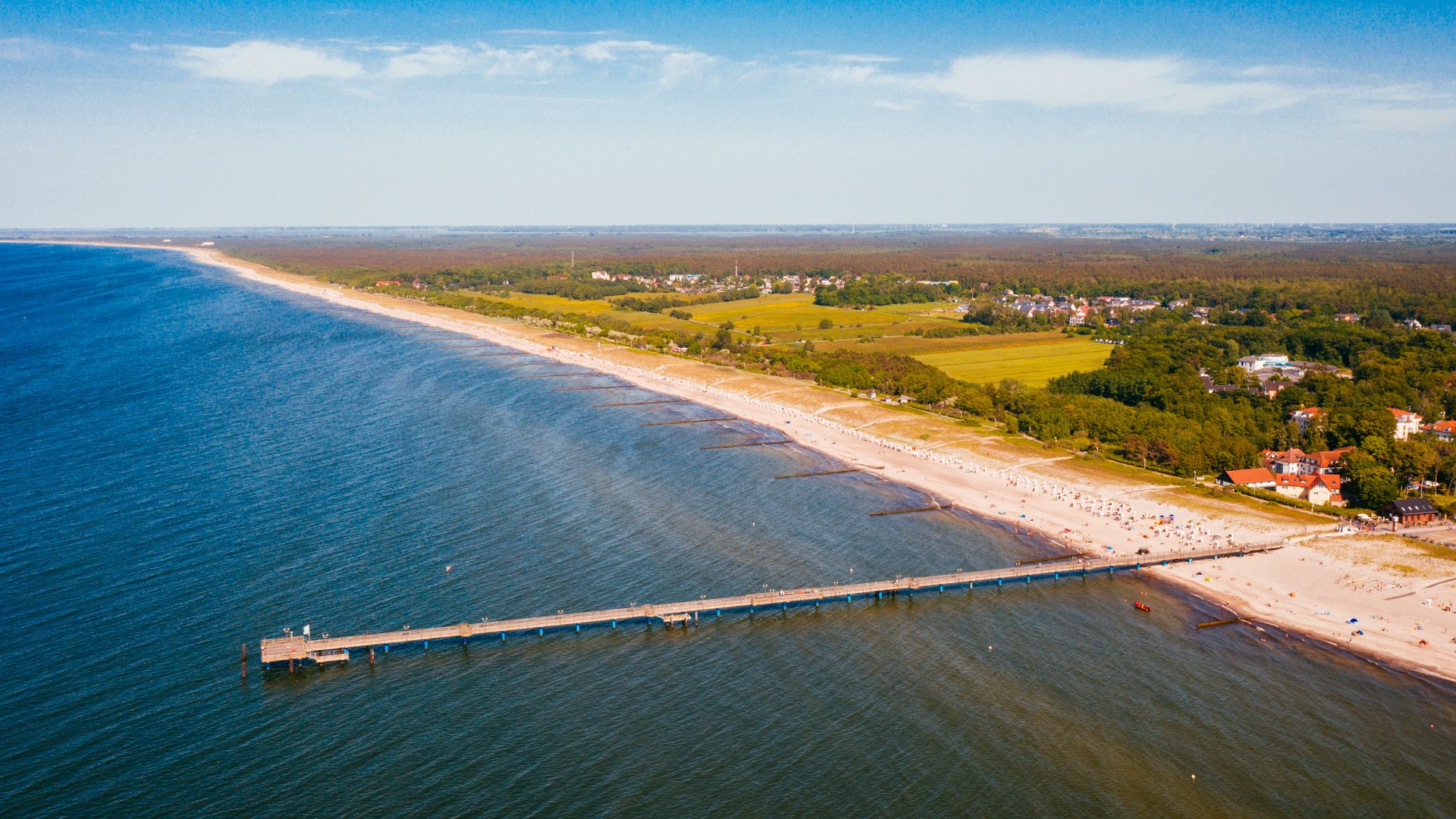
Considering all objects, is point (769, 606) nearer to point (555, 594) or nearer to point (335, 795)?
point (555, 594)

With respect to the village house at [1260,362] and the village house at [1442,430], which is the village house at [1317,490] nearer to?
the village house at [1442,430]

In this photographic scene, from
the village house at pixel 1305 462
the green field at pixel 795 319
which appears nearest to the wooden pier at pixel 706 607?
the village house at pixel 1305 462

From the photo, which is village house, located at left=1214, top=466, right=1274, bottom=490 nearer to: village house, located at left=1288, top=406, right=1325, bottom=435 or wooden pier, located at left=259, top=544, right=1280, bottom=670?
village house, located at left=1288, top=406, right=1325, bottom=435

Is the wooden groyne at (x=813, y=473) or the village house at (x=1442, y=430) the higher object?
the village house at (x=1442, y=430)

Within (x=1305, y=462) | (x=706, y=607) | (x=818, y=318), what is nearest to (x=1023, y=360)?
(x=818, y=318)

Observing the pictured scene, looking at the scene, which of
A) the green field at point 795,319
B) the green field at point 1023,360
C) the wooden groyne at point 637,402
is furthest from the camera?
the green field at point 795,319

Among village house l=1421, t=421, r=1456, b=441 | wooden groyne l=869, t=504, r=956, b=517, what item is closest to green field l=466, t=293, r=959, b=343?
village house l=1421, t=421, r=1456, b=441

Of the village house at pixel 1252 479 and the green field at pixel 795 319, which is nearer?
the village house at pixel 1252 479

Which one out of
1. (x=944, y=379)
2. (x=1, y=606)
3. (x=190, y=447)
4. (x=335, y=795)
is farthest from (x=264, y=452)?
(x=944, y=379)
